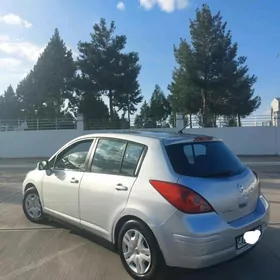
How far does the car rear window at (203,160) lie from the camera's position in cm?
356

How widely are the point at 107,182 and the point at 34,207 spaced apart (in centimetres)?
232

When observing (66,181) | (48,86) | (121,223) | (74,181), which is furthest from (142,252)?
(48,86)

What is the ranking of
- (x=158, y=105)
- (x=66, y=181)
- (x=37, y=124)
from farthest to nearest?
(x=158, y=105) → (x=37, y=124) → (x=66, y=181)

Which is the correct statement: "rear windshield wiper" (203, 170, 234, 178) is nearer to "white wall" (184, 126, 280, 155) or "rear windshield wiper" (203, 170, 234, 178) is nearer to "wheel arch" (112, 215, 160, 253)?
"wheel arch" (112, 215, 160, 253)

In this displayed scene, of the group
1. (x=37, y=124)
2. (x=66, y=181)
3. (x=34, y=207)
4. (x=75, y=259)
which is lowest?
(x=75, y=259)

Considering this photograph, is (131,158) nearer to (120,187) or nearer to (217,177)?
(120,187)

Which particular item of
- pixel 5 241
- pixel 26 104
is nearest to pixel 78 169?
pixel 5 241

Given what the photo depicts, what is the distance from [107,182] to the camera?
13.0 feet

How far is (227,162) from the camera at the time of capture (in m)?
3.95

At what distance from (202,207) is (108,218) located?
1159mm

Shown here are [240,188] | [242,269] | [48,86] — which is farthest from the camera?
[48,86]

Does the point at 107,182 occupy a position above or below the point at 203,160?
below

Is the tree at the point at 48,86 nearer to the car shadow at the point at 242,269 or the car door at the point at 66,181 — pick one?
the car door at the point at 66,181

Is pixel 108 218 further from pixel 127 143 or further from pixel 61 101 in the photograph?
pixel 61 101
